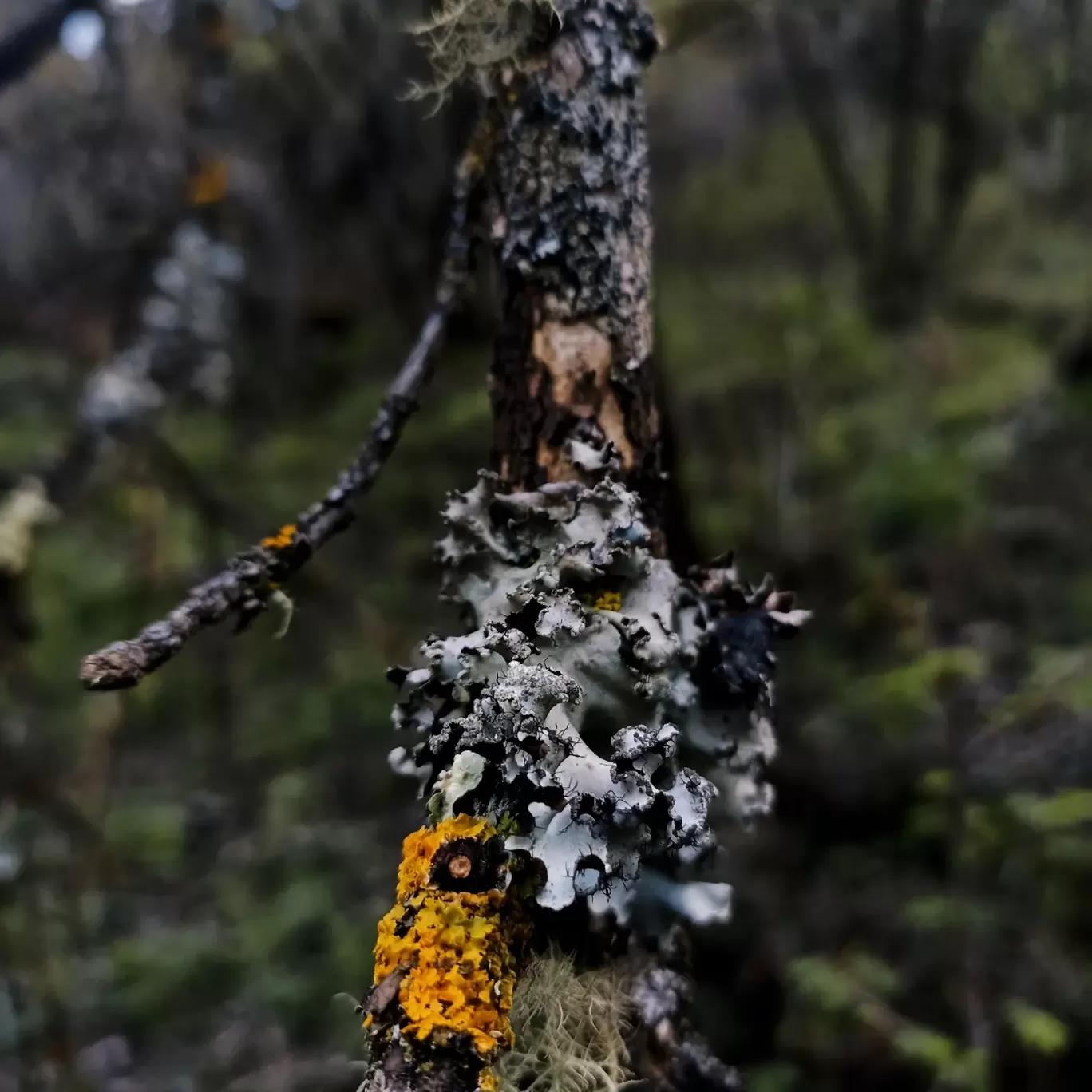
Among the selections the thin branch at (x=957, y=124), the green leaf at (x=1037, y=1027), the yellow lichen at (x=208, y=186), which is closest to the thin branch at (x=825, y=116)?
the thin branch at (x=957, y=124)

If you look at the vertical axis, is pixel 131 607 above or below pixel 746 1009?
above

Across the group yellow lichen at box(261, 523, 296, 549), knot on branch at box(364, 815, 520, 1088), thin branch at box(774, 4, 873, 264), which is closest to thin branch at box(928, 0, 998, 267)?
thin branch at box(774, 4, 873, 264)

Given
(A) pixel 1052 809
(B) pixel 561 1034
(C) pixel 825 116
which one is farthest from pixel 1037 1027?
(C) pixel 825 116

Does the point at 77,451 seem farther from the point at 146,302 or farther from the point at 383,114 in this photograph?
the point at 383,114

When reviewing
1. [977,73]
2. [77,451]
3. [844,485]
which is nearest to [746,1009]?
[844,485]

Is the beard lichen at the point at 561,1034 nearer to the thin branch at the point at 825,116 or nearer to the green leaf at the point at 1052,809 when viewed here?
the green leaf at the point at 1052,809

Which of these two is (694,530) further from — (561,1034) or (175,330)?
(175,330)

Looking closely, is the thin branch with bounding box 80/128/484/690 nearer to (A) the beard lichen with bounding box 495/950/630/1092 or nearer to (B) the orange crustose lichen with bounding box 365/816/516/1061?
(B) the orange crustose lichen with bounding box 365/816/516/1061
